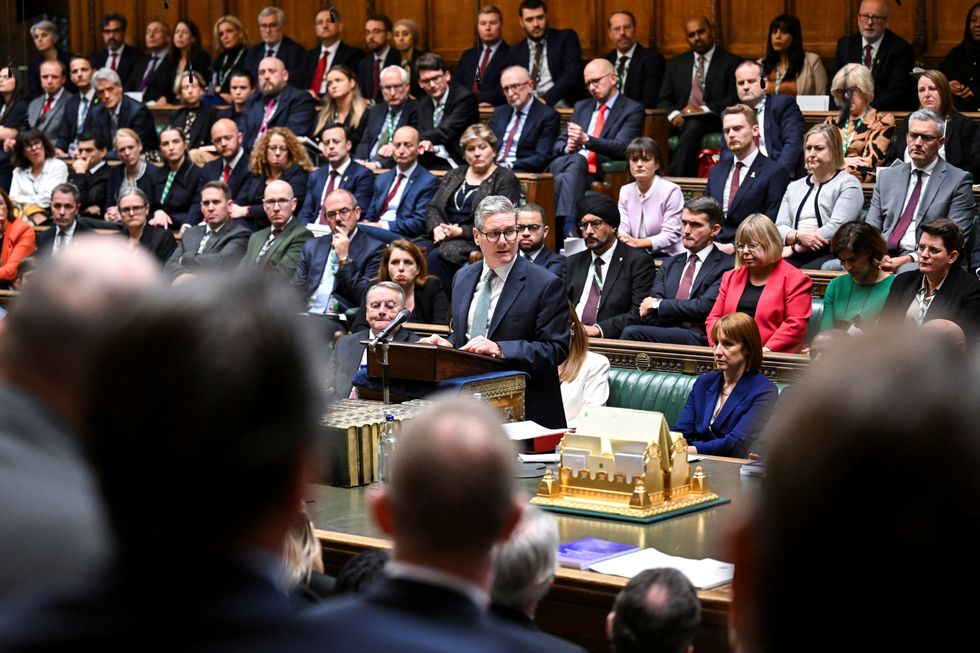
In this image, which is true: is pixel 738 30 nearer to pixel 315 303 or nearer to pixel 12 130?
pixel 315 303

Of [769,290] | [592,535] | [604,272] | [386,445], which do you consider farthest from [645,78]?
[592,535]

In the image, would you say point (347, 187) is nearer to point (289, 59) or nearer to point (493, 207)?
point (289, 59)

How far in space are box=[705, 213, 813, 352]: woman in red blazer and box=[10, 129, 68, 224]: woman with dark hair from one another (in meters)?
5.81

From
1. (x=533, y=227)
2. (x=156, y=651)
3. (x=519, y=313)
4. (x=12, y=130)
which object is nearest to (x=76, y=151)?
(x=12, y=130)

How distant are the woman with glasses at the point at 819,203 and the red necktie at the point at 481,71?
3.56 m

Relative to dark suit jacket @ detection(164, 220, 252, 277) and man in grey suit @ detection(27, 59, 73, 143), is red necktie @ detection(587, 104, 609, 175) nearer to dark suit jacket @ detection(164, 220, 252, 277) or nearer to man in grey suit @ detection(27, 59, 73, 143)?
dark suit jacket @ detection(164, 220, 252, 277)

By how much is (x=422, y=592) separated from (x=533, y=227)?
21.2 feet

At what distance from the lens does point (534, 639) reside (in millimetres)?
1073

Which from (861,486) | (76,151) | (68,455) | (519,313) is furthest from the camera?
(76,151)

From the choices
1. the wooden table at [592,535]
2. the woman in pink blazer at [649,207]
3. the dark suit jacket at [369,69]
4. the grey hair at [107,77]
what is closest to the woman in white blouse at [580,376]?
the wooden table at [592,535]

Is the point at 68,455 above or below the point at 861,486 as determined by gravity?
below

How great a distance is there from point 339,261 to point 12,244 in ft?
8.70

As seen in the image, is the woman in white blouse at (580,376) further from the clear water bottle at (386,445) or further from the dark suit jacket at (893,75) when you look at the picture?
the dark suit jacket at (893,75)

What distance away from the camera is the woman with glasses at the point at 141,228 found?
30.9ft
